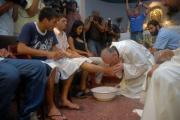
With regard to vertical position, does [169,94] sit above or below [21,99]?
above

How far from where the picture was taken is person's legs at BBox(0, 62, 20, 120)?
6.48 feet

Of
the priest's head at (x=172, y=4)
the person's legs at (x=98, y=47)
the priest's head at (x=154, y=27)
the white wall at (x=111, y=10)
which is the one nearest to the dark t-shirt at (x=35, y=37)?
the priest's head at (x=172, y=4)

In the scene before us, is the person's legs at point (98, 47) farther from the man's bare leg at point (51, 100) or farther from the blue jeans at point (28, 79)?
the blue jeans at point (28, 79)

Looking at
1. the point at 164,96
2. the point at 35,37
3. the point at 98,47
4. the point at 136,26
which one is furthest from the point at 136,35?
the point at 164,96

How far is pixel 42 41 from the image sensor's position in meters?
2.72

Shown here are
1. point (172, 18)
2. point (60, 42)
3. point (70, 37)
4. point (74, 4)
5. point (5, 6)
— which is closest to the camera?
point (172, 18)

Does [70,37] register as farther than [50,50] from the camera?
Yes

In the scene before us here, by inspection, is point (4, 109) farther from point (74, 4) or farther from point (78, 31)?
point (74, 4)

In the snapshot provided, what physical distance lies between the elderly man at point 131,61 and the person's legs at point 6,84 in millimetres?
1324

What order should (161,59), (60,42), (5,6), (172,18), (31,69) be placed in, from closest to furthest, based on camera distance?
(172,18) → (161,59) → (31,69) → (5,6) → (60,42)

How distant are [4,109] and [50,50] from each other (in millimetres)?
979

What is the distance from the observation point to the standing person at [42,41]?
252 centimetres

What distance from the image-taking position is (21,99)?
7.44ft

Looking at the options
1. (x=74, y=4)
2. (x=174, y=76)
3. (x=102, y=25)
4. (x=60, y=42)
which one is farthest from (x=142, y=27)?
(x=174, y=76)
